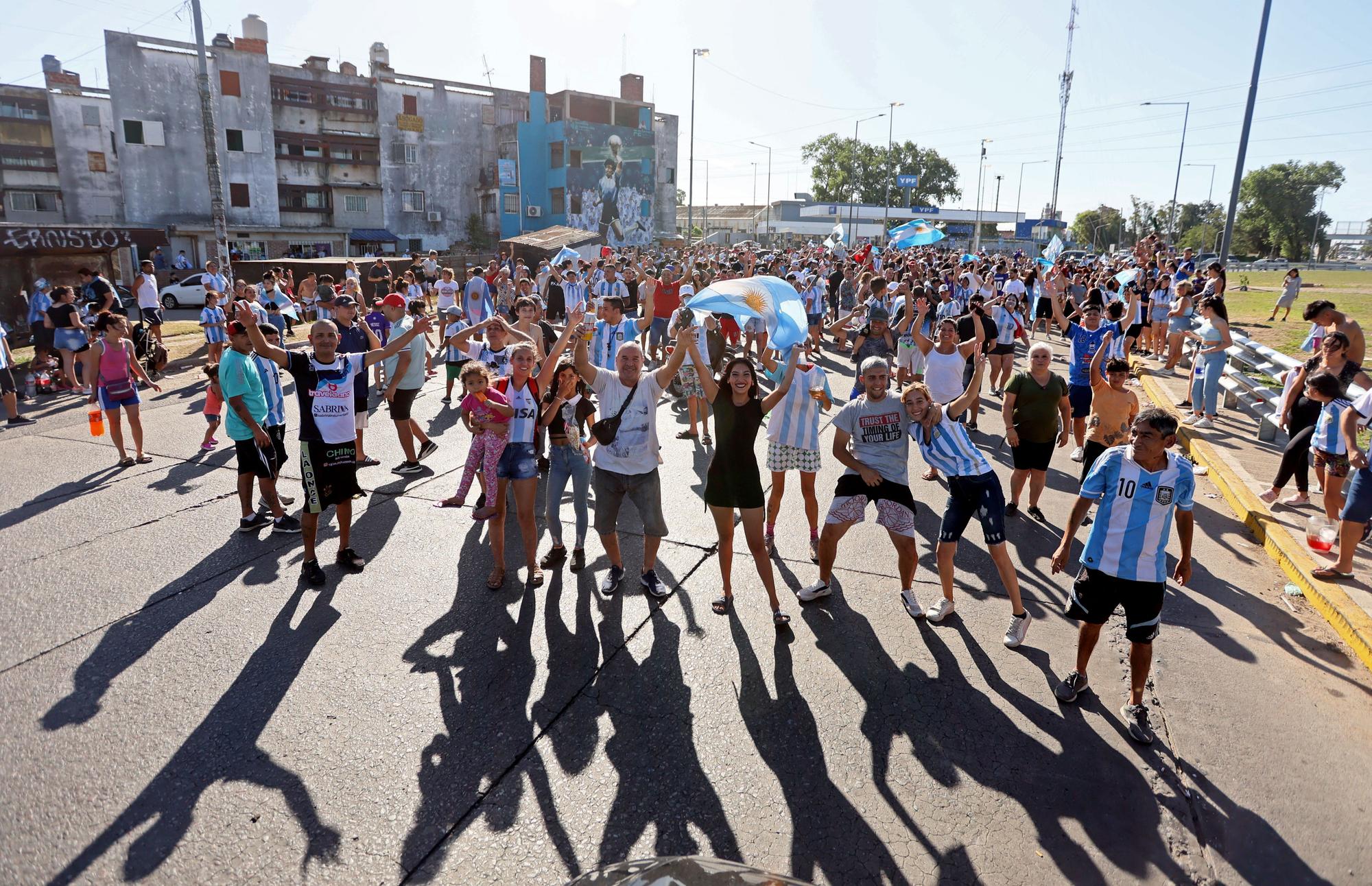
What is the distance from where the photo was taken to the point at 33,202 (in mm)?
48500

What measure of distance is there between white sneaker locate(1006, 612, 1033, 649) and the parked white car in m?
29.7

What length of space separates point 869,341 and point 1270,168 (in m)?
101

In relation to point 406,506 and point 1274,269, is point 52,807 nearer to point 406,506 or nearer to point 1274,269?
point 406,506

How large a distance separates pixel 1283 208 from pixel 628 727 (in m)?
104

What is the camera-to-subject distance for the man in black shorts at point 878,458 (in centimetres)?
523

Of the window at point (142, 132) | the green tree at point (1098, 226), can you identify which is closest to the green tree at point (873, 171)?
the green tree at point (1098, 226)

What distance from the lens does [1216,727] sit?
14.0 ft

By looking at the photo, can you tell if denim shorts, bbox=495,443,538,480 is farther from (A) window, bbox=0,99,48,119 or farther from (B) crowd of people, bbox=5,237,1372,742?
(A) window, bbox=0,99,48,119

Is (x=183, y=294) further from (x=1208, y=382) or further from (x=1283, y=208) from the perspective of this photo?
(x=1283, y=208)

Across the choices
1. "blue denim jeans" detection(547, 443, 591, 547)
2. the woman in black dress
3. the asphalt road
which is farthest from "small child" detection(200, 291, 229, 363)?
the woman in black dress

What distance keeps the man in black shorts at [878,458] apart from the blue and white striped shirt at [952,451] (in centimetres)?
17

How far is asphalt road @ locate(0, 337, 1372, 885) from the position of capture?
133 inches

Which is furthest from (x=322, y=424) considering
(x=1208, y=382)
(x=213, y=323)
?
(x=1208, y=382)

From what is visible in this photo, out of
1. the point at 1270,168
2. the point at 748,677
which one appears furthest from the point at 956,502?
the point at 1270,168
